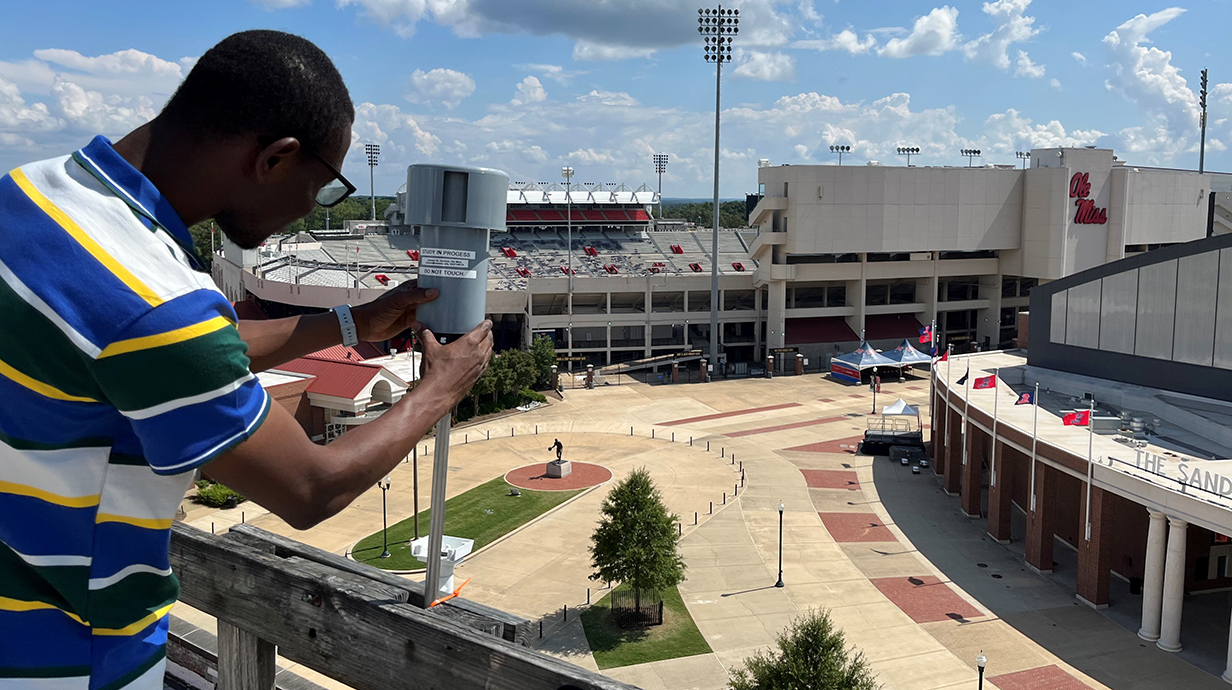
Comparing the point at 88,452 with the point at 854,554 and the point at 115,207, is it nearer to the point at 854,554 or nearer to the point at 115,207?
the point at 115,207

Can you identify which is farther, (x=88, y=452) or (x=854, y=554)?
(x=854, y=554)

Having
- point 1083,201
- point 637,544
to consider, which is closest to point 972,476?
point 637,544

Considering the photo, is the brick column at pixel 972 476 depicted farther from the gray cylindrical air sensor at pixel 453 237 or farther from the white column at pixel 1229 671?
the gray cylindrical air sensor at pixel 453 237

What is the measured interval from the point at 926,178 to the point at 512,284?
31.5 metres

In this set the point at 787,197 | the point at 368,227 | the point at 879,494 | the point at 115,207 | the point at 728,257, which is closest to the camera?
the point at 115,207

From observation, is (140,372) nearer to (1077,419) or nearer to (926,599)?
(926,599)

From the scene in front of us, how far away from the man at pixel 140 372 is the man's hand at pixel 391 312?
34.0 inches

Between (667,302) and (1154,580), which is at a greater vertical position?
(667,302)

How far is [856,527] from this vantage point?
30.7 metres

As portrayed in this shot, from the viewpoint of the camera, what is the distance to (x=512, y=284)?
66562 millimetres

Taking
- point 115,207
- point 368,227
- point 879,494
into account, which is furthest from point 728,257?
point 115,207

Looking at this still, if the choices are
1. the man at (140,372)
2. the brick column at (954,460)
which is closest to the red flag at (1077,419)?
the brick column at (954,460)

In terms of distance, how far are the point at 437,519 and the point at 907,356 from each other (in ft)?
192

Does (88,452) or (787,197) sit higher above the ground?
(787,197)
